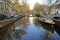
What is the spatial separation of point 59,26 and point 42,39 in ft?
36.8

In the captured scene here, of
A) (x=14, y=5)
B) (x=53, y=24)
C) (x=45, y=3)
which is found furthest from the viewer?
(x=45, y=3)

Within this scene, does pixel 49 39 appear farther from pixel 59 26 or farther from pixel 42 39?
pixel 59 26

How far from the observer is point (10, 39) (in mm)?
21688

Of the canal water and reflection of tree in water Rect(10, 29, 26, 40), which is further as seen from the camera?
the canal water

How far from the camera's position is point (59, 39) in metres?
21.7

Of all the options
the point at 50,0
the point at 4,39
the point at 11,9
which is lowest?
the point at 4,39

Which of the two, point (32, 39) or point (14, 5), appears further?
point (14, 5)

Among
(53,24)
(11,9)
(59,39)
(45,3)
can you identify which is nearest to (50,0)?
(45,3)

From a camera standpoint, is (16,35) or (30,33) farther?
(30,33)

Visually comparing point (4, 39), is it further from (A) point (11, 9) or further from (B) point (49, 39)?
(A) point (11, 9)

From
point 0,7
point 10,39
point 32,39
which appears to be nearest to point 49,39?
point 32,39

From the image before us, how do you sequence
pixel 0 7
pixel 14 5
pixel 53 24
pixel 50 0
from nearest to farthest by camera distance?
pixel 53 24, pixel 0 7, pixel 14 5, pixel 50 0

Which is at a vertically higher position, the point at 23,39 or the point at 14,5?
the point at 14,5

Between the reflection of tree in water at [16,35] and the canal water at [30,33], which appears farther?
the canal water at [30,33]
